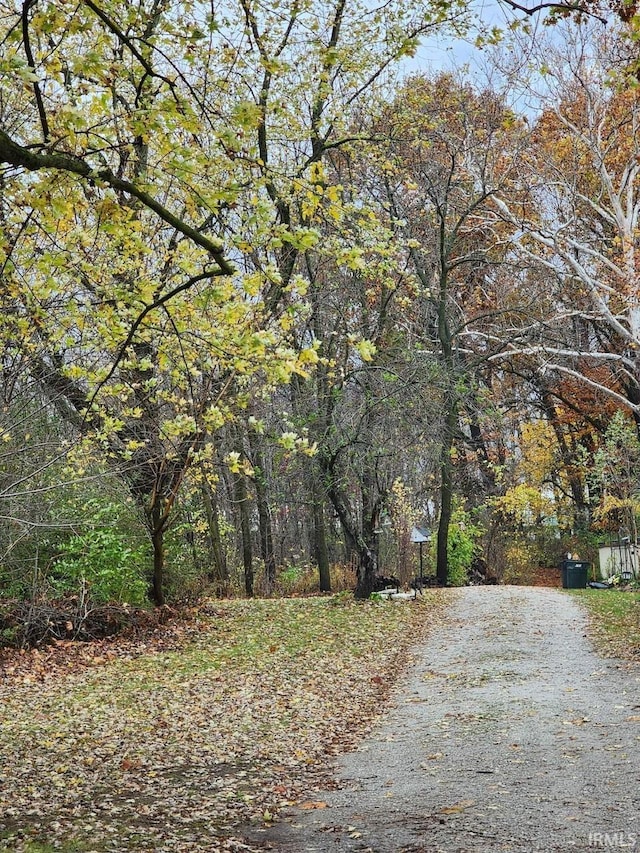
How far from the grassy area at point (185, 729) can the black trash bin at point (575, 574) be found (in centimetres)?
1084

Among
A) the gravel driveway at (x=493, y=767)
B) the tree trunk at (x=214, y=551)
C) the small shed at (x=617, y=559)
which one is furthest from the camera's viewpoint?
the small shed at (x=617, y=559)

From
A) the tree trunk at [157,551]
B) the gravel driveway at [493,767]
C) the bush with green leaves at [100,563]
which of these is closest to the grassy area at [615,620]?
the gravel driveway at [493,767]

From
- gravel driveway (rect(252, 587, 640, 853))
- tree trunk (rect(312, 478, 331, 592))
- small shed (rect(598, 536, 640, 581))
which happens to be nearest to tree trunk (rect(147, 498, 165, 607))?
gravel driveway (rect(252, 587, 640, 853))

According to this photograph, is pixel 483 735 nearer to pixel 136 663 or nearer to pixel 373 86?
pixel 136 663

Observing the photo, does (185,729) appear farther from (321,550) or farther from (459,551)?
(459,551)

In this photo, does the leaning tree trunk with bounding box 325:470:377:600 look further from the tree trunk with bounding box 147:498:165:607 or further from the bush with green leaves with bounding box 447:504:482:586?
the bush with green leaves with bounding box 447:504:482:586

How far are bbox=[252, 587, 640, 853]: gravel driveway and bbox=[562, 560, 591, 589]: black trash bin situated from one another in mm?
12486

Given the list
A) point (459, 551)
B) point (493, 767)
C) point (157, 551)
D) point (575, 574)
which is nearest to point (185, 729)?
point (493, 767)

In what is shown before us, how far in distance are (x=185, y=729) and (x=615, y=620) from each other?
855cm

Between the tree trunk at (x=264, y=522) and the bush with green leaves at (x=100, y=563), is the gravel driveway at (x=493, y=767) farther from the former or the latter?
the tree trunk at (x=264, y=522)

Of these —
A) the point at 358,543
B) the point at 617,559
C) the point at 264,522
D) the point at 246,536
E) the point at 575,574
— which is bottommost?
the point at 575,574

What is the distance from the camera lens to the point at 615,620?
1337 cm

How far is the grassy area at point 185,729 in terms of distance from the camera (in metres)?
4.91

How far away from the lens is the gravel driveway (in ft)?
14.5
